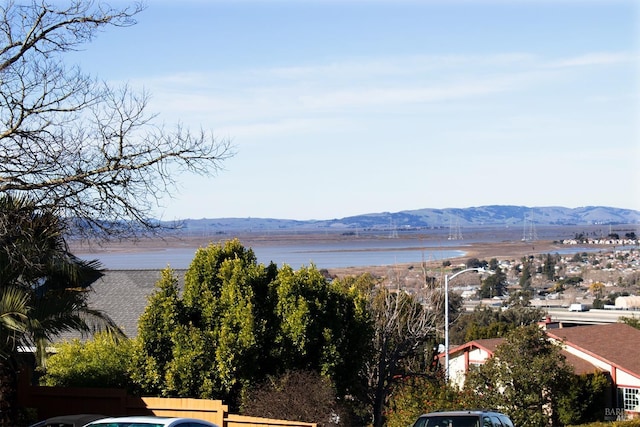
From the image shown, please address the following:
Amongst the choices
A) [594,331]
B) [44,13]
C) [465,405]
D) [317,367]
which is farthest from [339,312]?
[594,331]

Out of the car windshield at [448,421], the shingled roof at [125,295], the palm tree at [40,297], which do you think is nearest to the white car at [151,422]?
the palm tree at [40,297]

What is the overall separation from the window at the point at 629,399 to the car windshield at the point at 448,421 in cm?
2577

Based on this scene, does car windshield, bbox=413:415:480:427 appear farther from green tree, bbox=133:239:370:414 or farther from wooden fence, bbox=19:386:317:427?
green tree, bbox=133:239:370:414

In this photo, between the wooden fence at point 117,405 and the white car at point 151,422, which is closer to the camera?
the white car at point 151,422

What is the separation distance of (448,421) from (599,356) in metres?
27.2

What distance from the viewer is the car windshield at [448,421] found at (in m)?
17.6

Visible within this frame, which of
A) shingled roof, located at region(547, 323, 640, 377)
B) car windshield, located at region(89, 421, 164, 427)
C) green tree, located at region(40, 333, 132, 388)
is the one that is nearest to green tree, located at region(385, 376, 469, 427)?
green tree, located at region(40, 333, 132, 388)

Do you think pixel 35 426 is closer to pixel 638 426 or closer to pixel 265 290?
pixel 265 290

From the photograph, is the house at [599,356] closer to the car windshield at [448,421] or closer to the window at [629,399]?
the window at [629,399]

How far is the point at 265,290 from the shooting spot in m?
24.0

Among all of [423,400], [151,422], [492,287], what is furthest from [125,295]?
[492,287]

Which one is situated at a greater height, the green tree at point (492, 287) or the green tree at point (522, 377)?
the green tree at point (522, 377)

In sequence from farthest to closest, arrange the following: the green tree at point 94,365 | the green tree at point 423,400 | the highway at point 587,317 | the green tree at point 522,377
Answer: the highway at point 587,317
the green tree at point 522,377
the green tree at point 423,400
the green tree at point 94,365

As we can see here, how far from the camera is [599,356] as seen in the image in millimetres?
42688
